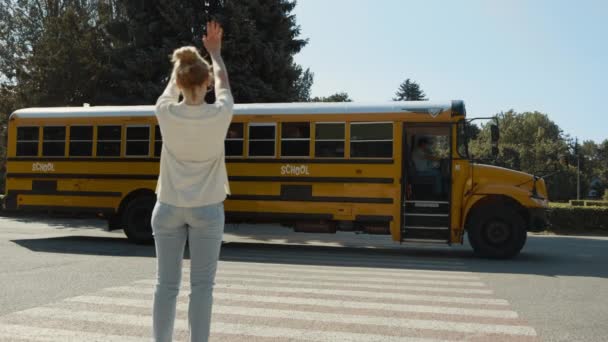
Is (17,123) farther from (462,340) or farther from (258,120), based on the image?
(462,340)

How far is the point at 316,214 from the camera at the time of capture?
1171 cm

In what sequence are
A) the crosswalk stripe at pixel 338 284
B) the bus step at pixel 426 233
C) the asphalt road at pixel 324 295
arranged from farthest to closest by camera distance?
the bus step at pixel 426 233, the crosswalk stripe at pixel 338 284, the asphalt road at pixel 324 295

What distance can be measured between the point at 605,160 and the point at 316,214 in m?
129

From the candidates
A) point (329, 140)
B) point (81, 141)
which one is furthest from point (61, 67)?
point (329, 140)

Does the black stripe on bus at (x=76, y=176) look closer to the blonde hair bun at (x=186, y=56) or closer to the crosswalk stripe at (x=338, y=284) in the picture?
the crosswalk stripe at (x=338, y=284)

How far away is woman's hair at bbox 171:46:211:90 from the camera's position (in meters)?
3.14

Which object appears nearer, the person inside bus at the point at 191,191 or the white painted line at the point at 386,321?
the person inside bus at the point at 191,191

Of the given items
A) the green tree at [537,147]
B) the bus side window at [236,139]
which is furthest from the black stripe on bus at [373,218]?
the green tree at [537,147]

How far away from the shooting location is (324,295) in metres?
6.91

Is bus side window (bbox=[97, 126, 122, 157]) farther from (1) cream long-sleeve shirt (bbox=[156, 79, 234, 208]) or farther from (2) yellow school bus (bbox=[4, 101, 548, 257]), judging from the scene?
(1) cream long-sleeve shirt (bbox=[156, 79, 234, 208])

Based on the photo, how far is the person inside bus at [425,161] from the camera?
37.1ft

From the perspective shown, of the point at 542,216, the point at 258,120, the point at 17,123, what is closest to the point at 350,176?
the point at 258,120

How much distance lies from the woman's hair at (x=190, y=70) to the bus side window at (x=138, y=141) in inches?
387

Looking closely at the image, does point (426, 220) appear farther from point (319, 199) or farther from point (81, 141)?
point (81, 141)
